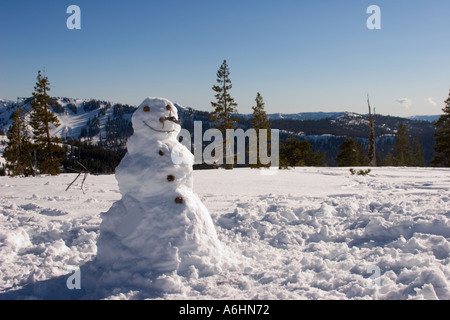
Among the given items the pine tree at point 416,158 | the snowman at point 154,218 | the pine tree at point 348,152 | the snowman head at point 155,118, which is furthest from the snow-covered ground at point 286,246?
the pine tree at point 416,158

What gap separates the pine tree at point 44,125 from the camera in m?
28.3

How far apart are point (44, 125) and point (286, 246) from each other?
30.6 m

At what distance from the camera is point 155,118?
4934 mm

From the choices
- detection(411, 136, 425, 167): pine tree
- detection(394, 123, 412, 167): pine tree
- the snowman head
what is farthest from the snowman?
detection(411, 136, 425, 167): pine tree

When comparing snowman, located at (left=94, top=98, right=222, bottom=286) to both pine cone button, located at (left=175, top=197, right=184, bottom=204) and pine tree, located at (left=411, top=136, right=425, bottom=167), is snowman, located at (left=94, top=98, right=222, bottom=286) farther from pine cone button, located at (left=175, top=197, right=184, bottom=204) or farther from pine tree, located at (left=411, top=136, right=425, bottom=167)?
pine tree, located at (left=411, top=136, right=425, bottom=167)

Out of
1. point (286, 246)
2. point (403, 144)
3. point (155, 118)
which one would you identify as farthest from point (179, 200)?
point (403, 144)

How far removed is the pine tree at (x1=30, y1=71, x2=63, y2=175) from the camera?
28.3 metres

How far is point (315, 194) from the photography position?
11156 millimetres

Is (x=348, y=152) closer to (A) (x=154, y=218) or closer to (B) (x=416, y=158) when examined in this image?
(B) (x=416, y=158)

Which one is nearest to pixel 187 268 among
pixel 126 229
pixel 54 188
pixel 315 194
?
pixel 126 229

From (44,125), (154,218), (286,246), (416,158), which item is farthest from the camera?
(416,158)

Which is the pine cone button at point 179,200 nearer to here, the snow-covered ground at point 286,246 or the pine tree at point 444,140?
the snow-covered ground at point 286,246
